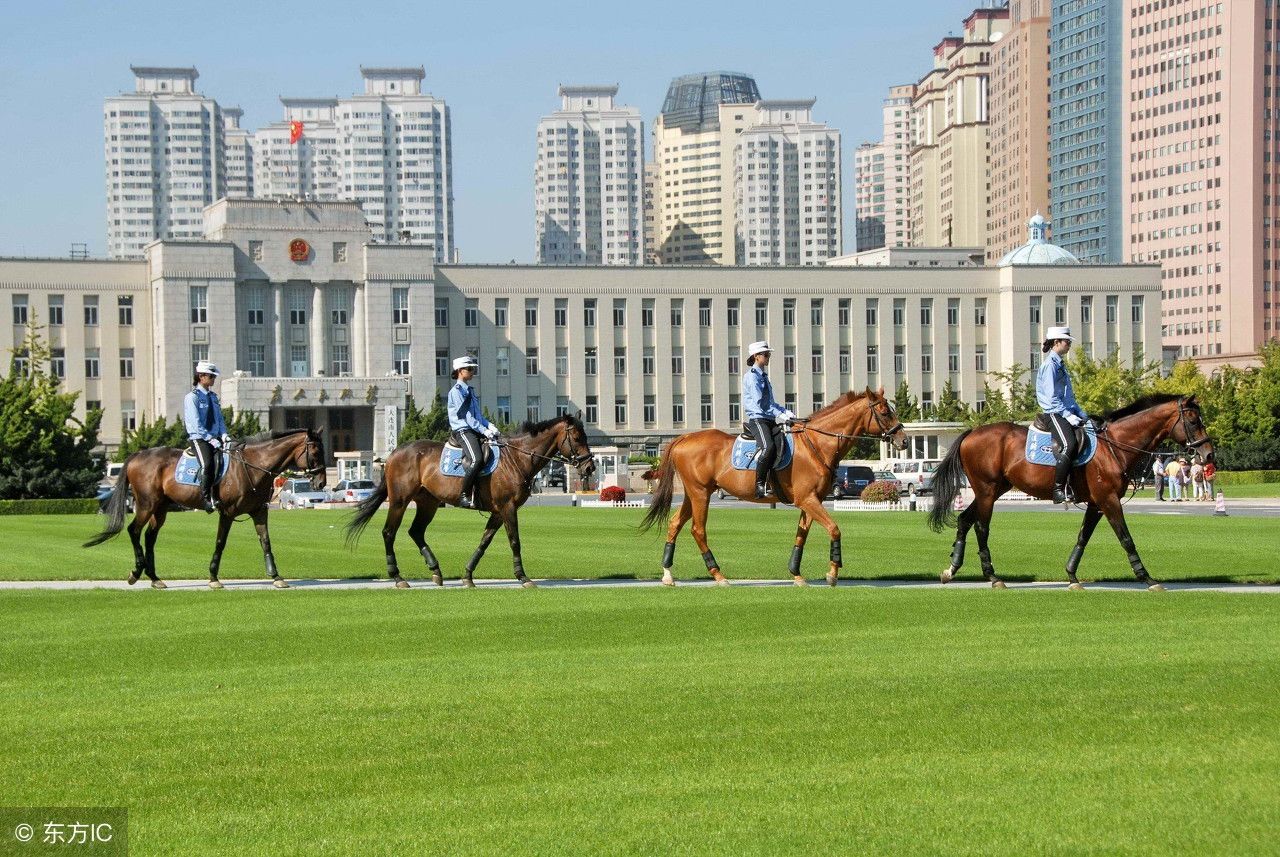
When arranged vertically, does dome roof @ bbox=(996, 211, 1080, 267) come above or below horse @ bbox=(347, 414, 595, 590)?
above

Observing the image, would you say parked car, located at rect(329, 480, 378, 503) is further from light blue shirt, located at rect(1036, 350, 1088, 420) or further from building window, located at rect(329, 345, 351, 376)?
light blue shirt, located at rect(1036, 350, 1088, 420)

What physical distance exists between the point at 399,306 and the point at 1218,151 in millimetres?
111903

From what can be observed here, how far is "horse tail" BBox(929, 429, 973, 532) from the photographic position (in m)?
21.6

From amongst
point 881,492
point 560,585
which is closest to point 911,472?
point 881,492

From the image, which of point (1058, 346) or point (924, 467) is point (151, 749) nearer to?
point (1058, 346)

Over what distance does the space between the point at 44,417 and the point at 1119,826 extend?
59986 mm

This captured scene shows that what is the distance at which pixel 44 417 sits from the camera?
61906 millimetres

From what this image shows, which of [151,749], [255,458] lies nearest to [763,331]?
[255,458]

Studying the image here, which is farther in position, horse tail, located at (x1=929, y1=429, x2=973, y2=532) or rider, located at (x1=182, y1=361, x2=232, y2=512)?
rider, located at (x1=182, y1=361, x2=232, y2=512)

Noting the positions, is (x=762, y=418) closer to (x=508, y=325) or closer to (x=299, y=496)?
(x=299, y=496)

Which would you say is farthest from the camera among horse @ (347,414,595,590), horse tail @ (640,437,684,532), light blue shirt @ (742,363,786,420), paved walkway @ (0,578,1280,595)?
horse tail @ (640,437,684,532)

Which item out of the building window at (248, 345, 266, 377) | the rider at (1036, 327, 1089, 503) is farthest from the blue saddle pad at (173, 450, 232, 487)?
the building window at (248, 345, 266, 377)

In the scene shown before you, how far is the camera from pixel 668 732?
33.2 ft

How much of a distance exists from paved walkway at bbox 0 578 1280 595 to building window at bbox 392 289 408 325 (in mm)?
102508
